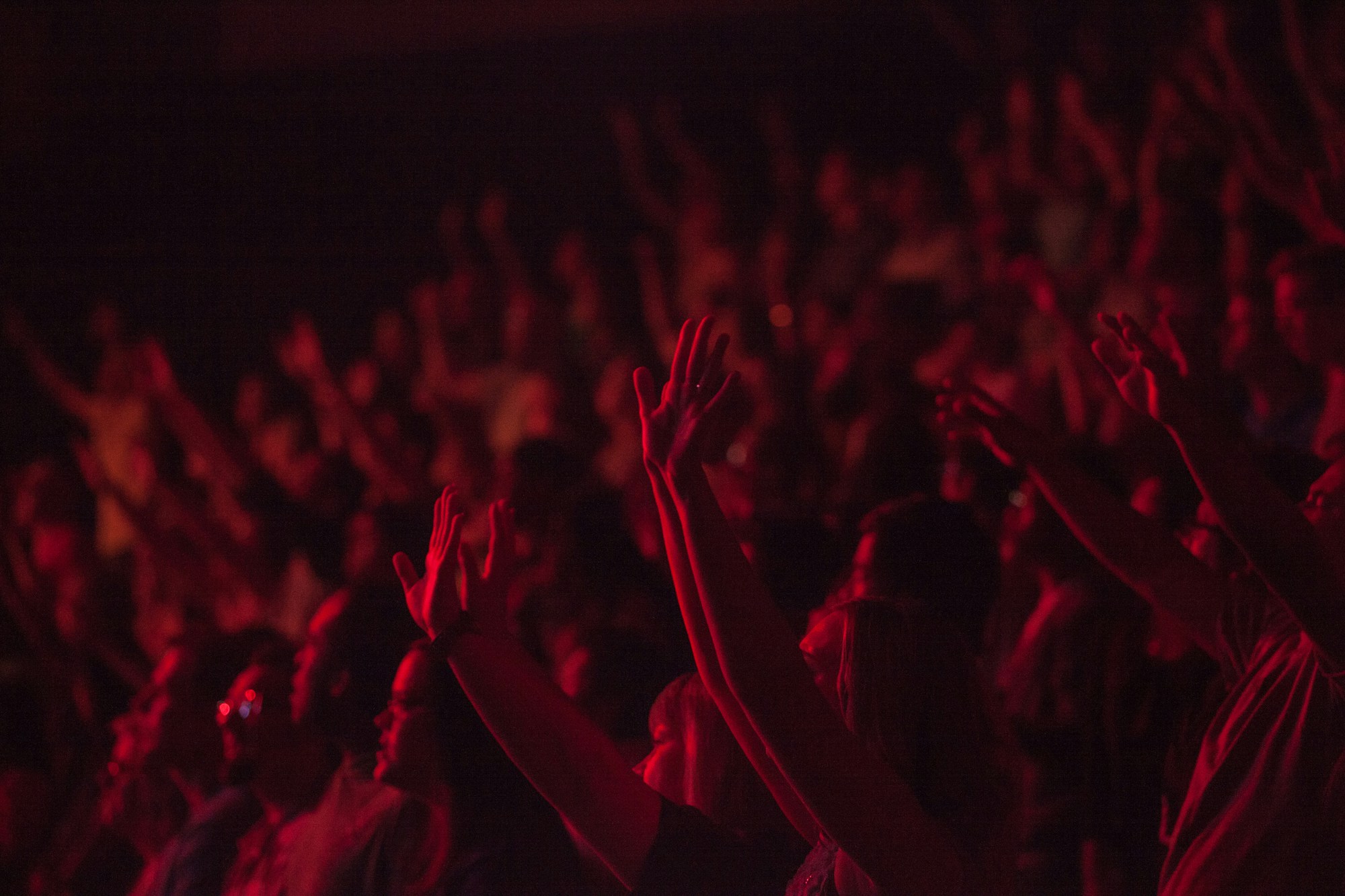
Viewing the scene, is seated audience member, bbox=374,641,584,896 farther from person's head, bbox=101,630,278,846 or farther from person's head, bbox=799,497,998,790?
person's head, bbox=101,630,278,846

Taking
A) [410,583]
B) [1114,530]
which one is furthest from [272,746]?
[1114,530]

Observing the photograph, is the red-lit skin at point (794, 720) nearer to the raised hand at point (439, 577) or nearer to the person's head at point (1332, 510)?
the raised hand at point (439, 577)

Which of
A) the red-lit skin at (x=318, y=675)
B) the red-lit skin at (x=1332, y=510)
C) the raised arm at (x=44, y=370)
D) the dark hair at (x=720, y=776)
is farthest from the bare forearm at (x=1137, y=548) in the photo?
the raised arm at (x=44, y=370)

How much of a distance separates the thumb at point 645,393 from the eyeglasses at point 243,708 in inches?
46.8

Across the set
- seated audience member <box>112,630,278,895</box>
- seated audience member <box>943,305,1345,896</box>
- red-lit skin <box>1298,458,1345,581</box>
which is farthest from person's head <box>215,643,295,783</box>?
red-lit skin <box>1298,458,1345,581</box>

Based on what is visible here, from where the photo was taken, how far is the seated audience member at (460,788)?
1.99 meters

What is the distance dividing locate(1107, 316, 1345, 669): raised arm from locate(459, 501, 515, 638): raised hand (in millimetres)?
900

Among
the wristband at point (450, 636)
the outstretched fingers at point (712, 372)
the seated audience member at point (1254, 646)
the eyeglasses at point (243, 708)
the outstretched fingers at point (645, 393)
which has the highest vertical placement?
the eyeglasses at point (243, 708)

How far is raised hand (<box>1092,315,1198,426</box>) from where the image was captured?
1.60m

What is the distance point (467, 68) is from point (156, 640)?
4724 millimetres

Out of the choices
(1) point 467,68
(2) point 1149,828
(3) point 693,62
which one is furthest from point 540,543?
(1) point 467,68

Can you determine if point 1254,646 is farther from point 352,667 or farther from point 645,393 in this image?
point 352,667

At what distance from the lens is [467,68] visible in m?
8.05

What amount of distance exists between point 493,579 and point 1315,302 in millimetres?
1562
